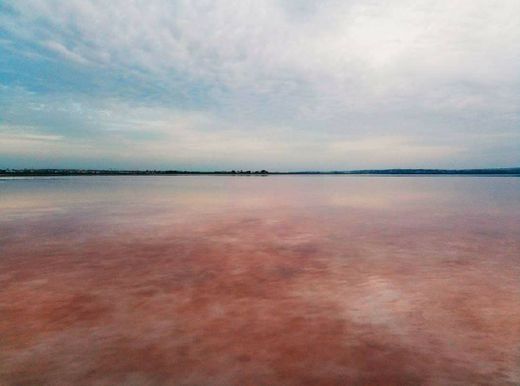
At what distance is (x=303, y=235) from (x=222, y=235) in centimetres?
280

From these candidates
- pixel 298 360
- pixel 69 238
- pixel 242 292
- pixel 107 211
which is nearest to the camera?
pixel 298 360

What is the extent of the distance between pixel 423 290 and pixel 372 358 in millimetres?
2712

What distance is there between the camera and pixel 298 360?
12.6 feet

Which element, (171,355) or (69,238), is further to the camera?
(69,238)

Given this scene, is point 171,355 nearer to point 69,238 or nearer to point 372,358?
point 372,358

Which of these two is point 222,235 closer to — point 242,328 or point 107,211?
point 242,328

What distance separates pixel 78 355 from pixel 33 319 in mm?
1465

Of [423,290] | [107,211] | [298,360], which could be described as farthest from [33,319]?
[107,211]

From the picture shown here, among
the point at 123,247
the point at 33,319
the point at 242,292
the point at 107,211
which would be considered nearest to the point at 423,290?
the point at 242,292

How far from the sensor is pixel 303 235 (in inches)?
452

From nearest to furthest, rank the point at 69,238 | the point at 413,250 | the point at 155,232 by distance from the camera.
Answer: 1. the point at 413,250
2. the point at 69,238
3. the point at 155,232

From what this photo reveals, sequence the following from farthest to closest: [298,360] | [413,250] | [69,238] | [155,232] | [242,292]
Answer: [155,232]
[69,238]
[413,250]
[242,292]
[298,360]

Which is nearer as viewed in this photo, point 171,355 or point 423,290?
point 171,355

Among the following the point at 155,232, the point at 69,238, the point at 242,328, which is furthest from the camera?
the point at 155,232
